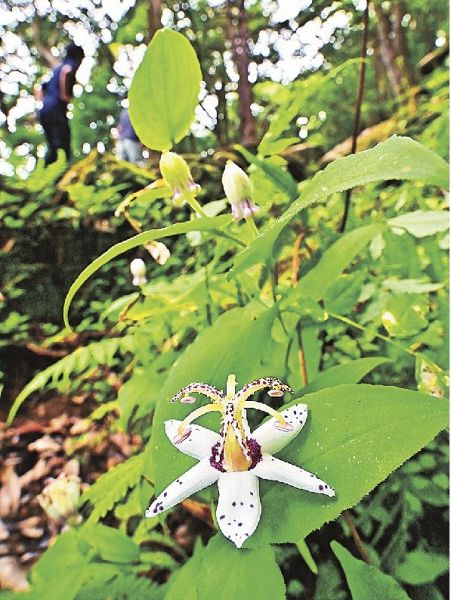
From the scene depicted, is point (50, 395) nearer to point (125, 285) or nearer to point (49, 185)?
point (125, 285)

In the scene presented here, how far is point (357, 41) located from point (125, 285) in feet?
2.48

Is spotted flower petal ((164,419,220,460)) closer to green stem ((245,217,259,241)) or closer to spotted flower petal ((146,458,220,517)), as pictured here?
spotted flower petal ((146,458,220,517))

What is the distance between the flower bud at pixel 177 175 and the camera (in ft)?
0.97

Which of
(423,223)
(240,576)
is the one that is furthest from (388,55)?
(240,576)

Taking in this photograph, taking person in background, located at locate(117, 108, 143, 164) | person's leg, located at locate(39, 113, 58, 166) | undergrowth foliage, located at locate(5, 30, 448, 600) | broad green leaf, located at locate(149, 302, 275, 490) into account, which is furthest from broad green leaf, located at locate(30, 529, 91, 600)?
person's leg, located at locate(39, 113, 58, 166)

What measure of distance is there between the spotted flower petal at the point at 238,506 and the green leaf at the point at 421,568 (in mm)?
270

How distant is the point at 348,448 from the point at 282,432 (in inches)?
1.2

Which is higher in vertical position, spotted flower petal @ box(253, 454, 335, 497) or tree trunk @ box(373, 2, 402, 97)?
tree trunk @ box(373, 2, 402, 97)

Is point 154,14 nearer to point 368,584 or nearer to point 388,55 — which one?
point 368,584

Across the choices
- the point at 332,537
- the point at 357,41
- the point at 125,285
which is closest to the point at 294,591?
the point at 332,537

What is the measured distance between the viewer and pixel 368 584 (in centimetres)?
31

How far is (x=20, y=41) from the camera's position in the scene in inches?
34.0

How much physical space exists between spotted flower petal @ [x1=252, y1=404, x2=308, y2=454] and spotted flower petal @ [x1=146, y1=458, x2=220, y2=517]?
24mm

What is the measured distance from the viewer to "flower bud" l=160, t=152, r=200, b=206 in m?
0.29
